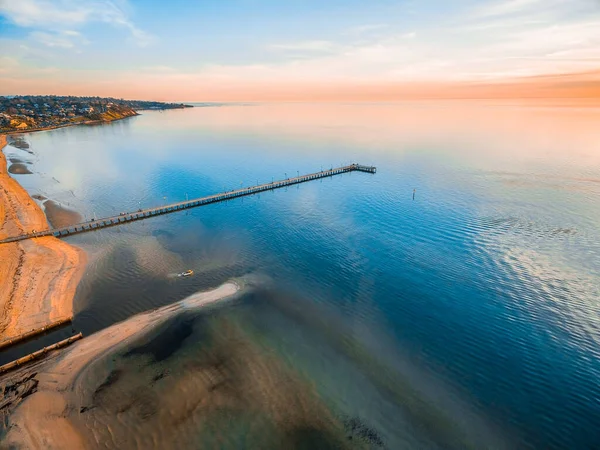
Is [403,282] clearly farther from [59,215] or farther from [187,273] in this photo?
[59,215]

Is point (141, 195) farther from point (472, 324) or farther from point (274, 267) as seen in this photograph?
point (472, 324)

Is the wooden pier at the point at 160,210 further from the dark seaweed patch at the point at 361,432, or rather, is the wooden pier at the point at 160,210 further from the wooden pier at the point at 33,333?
the dark seaweed patch at the point at 361,432

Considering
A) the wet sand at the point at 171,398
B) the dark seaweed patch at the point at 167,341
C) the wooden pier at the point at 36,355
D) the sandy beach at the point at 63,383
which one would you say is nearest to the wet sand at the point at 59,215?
the wooden pier at the point at 36,355

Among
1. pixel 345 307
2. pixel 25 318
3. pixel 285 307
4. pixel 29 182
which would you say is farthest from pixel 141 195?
pixel 345 307

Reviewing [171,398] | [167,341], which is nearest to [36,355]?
[167,341]

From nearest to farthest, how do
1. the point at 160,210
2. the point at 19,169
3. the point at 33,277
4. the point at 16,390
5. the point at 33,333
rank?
1. the point at 16,390
2. the point at 33,333
3. the point at 33,277
4. the point at 160,210
5. the point at 19,169

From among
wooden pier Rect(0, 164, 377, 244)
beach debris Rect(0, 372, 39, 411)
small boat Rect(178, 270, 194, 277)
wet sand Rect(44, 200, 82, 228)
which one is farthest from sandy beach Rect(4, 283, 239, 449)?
wet sand Rect(44, 200, 82, 228)

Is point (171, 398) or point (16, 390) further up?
point (16, 390)
